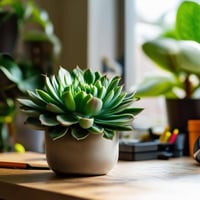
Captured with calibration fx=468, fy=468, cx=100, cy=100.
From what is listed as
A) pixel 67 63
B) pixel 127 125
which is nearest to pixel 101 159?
pixel 127 125

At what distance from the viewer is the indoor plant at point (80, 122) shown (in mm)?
693

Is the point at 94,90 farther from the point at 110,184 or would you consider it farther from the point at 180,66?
the point at 180,66

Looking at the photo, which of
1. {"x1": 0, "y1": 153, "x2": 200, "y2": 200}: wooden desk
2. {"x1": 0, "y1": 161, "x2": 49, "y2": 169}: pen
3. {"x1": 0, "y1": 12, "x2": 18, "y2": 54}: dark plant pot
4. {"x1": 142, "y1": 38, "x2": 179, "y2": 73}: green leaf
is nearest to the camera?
{"x1": 0, "y1": 153, "x2": 200, "y2": 200}: wooden desk

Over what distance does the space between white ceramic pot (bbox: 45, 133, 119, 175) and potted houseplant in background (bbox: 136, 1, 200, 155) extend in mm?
392

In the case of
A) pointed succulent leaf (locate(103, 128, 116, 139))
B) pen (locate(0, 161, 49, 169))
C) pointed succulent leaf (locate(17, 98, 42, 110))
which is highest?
pointed succulent leaf (locate(17, 98, 42, 110))

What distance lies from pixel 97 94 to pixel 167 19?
733 millimetres

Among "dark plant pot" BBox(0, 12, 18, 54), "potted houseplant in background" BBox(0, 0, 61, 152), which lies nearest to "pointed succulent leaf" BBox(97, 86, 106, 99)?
"potted houseplant in background" BBox(0, 0, 61, 152)

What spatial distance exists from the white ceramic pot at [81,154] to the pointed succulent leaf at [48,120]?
29mm

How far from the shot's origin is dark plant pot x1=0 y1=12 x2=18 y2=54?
4.65ft

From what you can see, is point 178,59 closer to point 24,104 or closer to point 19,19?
point 24,104

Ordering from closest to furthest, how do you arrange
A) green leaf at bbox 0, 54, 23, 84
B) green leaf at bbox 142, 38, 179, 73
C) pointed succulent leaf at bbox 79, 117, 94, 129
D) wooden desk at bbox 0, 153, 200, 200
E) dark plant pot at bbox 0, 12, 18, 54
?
wooden desk at bbox 0, 153, 200, 200 < pointed succulent leaf at bbox 79, 117, 94, 129 < green leaf at bbox 142, 38, 179, 73 < green leaf at bbox 0, 54, 23, 84 < dark plant pot at bbox 0, 12, 18, 54

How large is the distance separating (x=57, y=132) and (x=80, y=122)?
0.04 meters

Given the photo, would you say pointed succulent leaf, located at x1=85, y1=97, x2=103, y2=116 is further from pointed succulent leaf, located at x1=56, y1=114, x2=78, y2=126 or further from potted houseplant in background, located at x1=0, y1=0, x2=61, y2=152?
potted houseplant in background, located at x1=0, y1=0, x2=61, y2=152

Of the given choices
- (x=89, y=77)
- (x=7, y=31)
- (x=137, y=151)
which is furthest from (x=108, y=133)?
(x=7, y=31)
